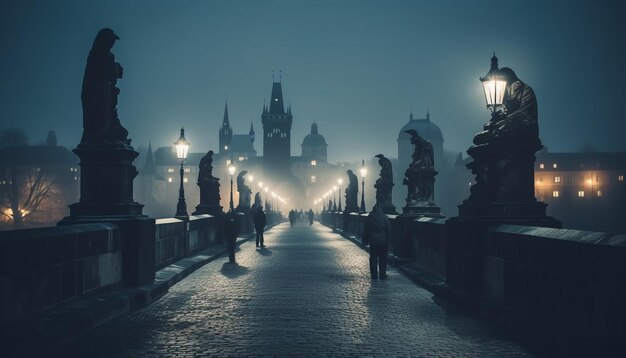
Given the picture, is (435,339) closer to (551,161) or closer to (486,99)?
(486,99)

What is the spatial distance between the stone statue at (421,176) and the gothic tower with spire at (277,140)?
126069 millimetres

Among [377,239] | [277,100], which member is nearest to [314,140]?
[277,100]

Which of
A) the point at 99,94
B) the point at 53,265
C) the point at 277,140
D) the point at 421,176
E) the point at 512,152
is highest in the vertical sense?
the point at 277,140

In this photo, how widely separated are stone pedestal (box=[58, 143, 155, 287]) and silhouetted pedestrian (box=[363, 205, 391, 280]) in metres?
5.07

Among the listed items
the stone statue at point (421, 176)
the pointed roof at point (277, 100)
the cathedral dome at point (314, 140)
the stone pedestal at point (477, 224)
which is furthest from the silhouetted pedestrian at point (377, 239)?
the cathedral dome at point (314, 140)

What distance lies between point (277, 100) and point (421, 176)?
132 metres

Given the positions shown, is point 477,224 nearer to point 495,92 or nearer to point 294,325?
point 495,92

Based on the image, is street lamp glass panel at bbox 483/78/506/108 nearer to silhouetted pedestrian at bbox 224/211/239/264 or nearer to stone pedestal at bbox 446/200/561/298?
stone pedestal at bbox 446/200/561/298

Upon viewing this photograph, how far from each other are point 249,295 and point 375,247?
3916 millimetres

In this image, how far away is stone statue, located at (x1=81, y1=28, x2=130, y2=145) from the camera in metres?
10.8

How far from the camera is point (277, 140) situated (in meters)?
148

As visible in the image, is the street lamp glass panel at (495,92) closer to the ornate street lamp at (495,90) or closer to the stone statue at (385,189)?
the ornate street lamp at (495,90)

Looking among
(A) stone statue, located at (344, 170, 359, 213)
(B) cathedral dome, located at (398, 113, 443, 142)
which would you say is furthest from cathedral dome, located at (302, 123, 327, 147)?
(A) stone statue, located at (344, 170, 359, 213)

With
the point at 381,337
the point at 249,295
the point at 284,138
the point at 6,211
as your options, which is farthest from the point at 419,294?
the point at 284,138
